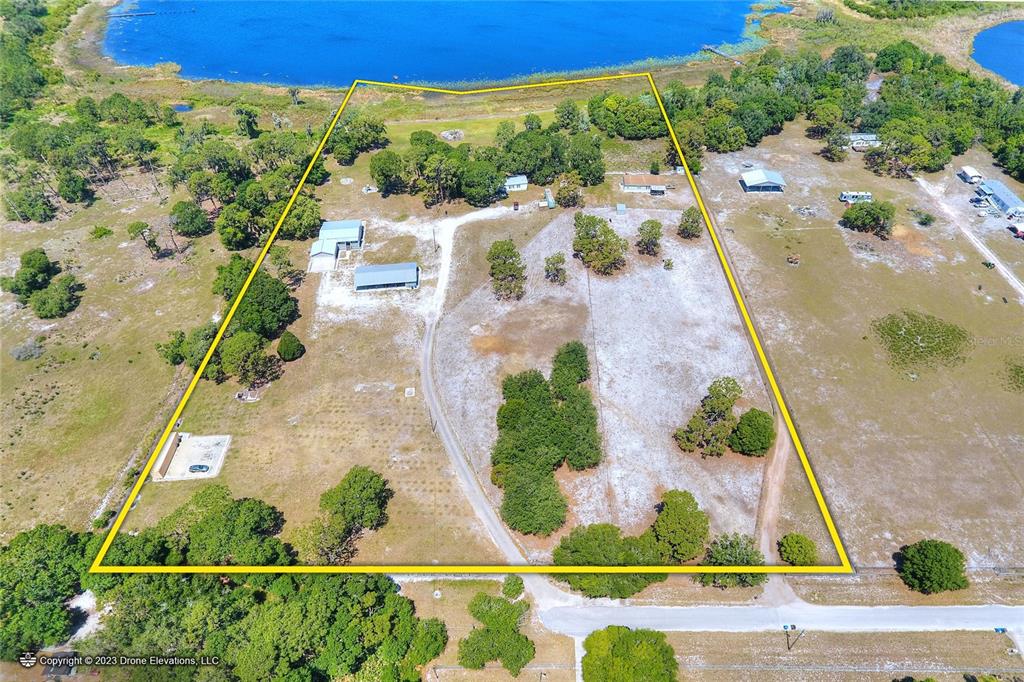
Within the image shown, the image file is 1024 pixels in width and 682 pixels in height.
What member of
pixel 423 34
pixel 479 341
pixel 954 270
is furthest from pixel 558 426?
pixel 423 34

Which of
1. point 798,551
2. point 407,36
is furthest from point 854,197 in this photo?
point 407,36

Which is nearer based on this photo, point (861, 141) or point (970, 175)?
point (970, 175)

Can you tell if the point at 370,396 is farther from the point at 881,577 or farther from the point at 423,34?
the point at 423,34

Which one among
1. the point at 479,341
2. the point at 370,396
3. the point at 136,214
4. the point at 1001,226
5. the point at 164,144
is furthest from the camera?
the point at 164,144

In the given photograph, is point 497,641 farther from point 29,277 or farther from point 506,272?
point 29,277

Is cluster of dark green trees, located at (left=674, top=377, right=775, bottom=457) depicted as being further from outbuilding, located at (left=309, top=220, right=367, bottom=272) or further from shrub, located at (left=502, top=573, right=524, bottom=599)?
outbuilding, located at (left=309, top=220, right=367, bottom=272)

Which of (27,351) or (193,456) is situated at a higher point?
(27,351)

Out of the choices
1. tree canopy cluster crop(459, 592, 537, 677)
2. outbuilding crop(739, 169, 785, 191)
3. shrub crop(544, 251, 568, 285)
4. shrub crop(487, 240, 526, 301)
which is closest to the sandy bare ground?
shrub crop(544, 251, 568, 285)
